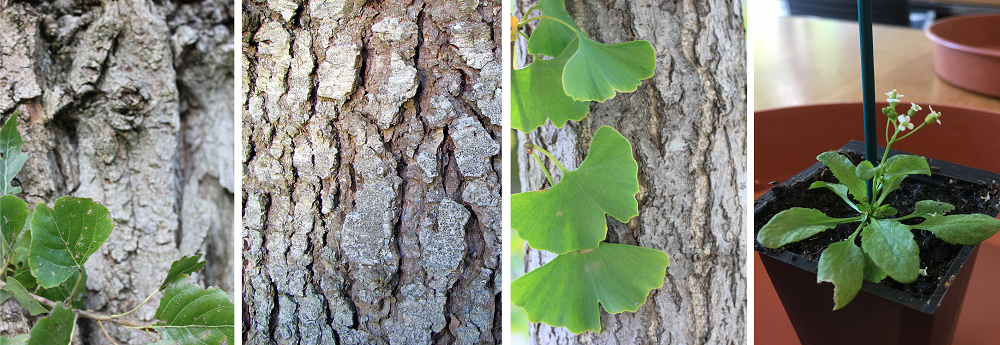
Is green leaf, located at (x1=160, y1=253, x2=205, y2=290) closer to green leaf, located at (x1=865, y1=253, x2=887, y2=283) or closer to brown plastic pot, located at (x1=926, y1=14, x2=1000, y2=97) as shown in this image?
green leaf, located at (x1=865, y1=253, x2=887, y2=283)

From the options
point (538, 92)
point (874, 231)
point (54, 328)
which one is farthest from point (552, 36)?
point (54, 328)

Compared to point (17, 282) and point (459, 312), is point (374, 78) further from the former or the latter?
point (17, 282)

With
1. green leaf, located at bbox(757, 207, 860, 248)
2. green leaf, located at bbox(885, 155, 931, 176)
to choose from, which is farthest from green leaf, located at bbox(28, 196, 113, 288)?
green leaf, located at bbox(885, 155, 931, 176)

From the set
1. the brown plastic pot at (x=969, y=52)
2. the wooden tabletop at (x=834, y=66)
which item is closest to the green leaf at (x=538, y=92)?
the wooden tabletop at (x=834, y=66)

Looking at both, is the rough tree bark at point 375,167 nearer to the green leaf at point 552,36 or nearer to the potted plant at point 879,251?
the green leaf at point 552,36

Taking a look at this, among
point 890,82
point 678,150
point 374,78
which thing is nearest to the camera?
point 374,78

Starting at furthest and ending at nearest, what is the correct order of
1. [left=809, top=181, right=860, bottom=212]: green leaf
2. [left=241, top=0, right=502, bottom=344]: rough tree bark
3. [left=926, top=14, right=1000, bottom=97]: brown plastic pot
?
[left=926, top=14, right=1000, bottom=97]: brown plastic pot
[left=809, top=181, right=860, bottom=212]: green leaf
[left=241, top=0, right=502, bottom=344]: rough tree bark

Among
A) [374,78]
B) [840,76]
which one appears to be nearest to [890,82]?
[840,76]

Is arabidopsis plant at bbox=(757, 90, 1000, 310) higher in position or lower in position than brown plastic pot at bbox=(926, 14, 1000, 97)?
lower
